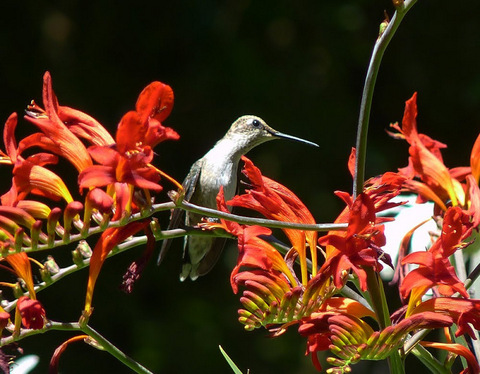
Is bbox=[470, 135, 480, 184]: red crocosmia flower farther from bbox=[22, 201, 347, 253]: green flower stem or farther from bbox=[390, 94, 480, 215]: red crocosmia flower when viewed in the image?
bbox=[22, 201, 347, 253]: green flower stem

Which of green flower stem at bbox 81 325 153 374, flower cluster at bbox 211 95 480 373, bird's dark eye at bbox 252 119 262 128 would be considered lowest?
bird's dark eye at bbox 252 119 262 128

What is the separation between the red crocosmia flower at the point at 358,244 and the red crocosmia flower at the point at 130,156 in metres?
0.19

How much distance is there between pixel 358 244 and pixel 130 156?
235 mm

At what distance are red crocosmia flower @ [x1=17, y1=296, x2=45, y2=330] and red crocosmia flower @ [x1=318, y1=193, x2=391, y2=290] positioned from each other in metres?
0.28

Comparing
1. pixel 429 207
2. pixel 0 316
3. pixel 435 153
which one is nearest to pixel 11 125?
pixel 0 316

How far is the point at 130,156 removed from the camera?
74 centimetres

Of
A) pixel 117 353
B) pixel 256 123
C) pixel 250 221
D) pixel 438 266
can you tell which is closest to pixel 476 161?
pixel 438 266

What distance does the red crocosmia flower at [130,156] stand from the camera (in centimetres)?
73

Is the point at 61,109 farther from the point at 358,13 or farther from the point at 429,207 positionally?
the point at 358,13

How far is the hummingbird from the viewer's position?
2.14 m

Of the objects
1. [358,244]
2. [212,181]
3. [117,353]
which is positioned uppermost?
[358,244]

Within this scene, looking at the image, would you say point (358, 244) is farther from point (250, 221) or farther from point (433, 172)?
point (433, 172)

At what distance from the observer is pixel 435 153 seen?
1089 millimetres

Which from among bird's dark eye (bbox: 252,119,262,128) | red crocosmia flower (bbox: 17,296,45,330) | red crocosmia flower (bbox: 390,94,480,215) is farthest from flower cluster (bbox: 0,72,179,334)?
bird's dark eye (bbox: 252,119,262,128)
